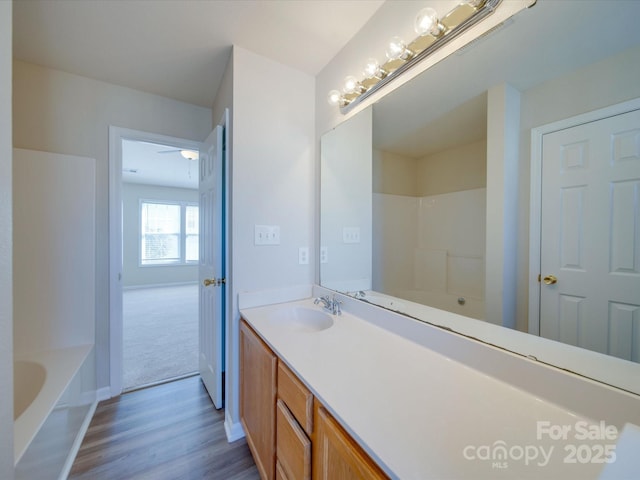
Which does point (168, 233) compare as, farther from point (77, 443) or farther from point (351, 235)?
point (351, 235)

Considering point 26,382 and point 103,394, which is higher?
point 26,382

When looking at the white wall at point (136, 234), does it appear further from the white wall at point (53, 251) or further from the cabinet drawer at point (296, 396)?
the cabinet drawer at point (296, 396)

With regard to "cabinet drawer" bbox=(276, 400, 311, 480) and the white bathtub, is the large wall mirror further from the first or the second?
the white bathtub

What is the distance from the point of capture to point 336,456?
67 centimetres

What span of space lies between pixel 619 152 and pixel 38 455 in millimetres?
2347

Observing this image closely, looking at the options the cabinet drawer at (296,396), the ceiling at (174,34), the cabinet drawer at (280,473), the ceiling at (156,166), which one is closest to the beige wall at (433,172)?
the ceiling at (174,34)

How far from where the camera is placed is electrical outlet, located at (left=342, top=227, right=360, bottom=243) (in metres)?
1.53

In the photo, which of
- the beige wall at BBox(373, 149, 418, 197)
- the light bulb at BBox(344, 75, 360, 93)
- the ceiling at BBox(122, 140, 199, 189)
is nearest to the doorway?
the beige wall at BBox(373, 149, 418, 197)

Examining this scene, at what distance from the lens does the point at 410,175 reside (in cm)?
117

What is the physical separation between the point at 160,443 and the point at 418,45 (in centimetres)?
261

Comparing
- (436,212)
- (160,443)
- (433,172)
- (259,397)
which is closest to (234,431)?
(160,443)

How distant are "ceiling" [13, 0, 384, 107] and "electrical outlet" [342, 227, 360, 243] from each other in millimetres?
1155

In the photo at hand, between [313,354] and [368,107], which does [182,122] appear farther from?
[313,354]

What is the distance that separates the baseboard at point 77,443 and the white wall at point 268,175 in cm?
81
